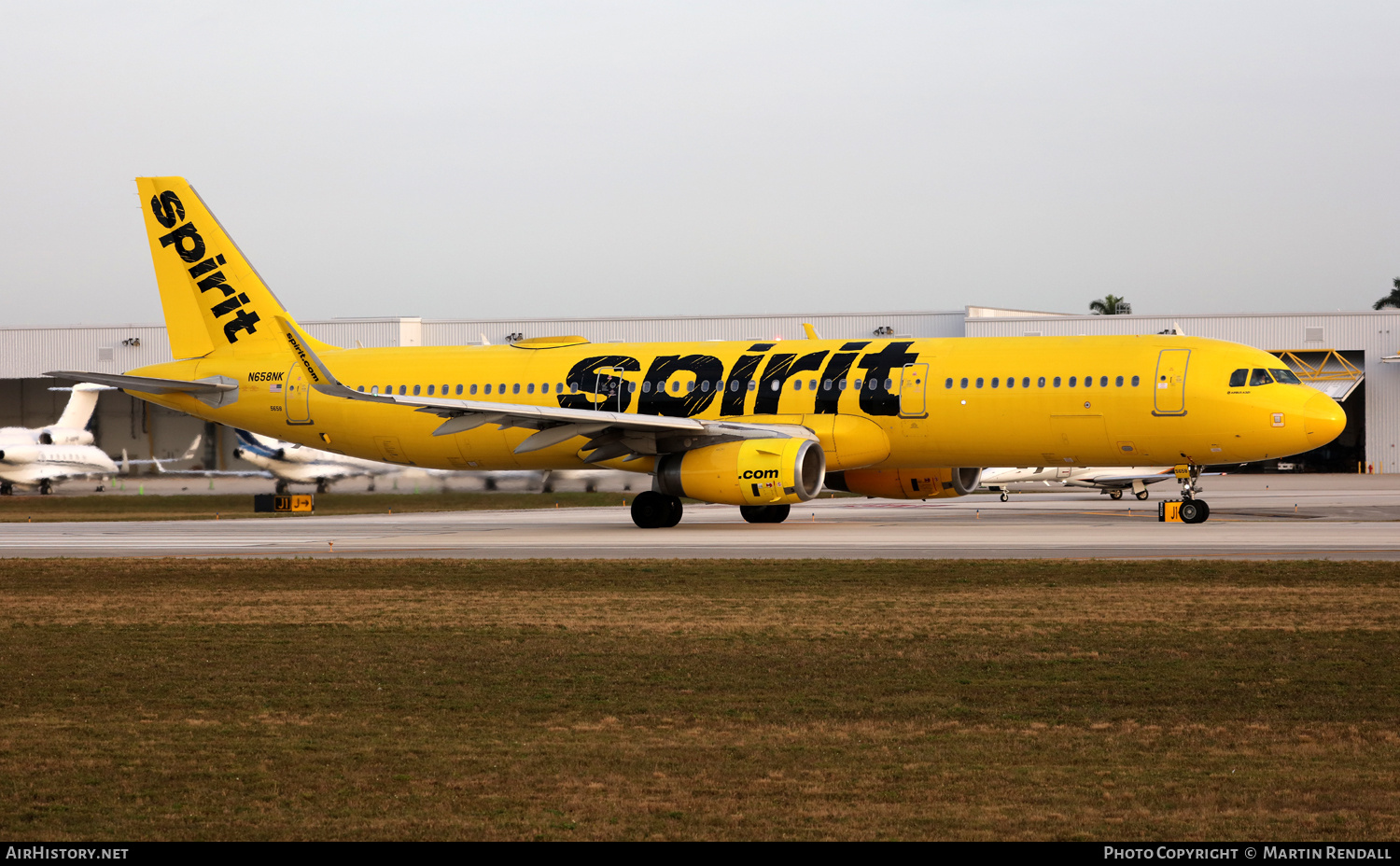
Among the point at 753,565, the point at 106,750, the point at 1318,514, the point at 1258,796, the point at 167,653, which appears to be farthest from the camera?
the point at 1318,514

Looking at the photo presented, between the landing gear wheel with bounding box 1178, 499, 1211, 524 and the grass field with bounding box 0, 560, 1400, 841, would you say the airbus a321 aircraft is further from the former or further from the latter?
the grass field with bounding box 0, 560, 1400, 841

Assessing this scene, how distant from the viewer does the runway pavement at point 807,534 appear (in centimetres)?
2372

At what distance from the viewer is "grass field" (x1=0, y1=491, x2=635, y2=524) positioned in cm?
4041

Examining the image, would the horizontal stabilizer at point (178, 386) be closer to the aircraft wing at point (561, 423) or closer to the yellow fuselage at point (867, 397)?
the yellow fuselage at point (867, 397)

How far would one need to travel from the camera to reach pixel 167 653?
13062 millimetres

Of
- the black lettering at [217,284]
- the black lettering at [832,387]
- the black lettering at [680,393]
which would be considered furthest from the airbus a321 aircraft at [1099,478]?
the black lettering at [217,284]

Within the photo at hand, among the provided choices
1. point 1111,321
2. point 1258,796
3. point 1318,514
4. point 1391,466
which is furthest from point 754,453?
point 1391,466

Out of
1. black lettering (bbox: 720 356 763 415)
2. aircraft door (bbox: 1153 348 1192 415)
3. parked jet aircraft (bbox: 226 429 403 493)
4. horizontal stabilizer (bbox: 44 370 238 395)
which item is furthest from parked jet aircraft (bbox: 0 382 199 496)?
aircraft door (bbox: 1153 348 1192 415)

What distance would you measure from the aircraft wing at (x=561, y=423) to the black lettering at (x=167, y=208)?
6682 mm

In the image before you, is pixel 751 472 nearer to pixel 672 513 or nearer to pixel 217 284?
pixel 672 513

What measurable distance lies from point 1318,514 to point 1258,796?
1186 inches

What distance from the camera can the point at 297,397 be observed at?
3481cm

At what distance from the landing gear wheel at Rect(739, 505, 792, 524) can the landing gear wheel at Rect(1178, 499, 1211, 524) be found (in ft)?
29.0
